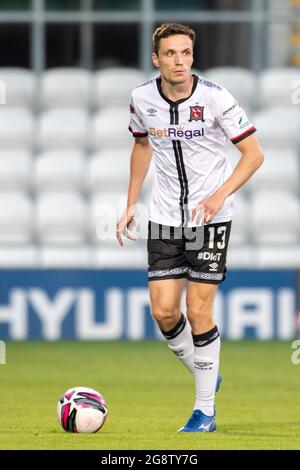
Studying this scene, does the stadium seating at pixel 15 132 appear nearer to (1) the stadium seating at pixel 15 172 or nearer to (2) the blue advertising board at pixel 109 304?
(1) the stadium seating at pixel 15 172

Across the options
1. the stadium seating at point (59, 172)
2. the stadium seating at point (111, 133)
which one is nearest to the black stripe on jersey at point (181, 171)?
the stadium seating at point (59, 172)

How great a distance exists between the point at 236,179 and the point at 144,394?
260 cm

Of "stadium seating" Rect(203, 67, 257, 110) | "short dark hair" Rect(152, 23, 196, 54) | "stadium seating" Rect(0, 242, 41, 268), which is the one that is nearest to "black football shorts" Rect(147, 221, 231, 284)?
"short dark hair" Rect(152, 23, 196, 54)

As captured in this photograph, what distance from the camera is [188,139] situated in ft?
23.8

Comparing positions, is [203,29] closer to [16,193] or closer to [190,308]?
[16,193]

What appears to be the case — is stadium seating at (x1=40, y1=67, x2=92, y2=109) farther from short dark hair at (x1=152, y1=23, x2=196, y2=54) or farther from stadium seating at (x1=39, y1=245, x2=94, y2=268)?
short dark hair at (x1=152, y1=23, x2=196, y2=54)

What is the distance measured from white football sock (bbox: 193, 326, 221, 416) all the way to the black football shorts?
0.97 ft

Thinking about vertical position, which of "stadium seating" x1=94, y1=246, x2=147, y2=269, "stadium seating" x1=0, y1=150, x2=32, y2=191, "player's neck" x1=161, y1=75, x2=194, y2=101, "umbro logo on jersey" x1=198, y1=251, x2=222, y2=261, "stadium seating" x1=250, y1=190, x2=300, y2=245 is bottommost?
"stadium seating" x1=94, y1=246, x2=147, y2=269

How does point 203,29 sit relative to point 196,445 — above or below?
above

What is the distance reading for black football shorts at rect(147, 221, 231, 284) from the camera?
726 cm

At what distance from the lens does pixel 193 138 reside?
7238 millimetres

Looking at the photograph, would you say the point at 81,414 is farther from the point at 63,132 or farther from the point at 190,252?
the point at 63,132

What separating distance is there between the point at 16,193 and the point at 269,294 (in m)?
2.96

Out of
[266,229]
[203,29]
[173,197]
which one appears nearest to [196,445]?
[173,197]
